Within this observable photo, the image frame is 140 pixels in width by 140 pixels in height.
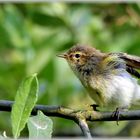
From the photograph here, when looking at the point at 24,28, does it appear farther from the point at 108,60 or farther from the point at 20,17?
the point at 108,60

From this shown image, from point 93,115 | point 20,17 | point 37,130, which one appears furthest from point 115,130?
point 37,130

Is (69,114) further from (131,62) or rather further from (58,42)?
(58,42)

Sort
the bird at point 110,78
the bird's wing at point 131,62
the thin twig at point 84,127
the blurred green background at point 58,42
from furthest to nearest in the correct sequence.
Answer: the blurred green background at point 58,42 → the bird at point 110,78 → the bird's wing at point 131,62 → the thin twig at point 84,127

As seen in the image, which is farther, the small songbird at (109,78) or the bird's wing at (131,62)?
the small songbird at (109,78)

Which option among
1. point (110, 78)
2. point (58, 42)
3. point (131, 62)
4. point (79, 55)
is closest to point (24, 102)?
point (131, 62)

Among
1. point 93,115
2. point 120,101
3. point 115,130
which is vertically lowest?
point 115,130

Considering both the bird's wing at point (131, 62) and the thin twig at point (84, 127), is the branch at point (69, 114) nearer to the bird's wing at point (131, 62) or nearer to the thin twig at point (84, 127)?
the thin twig at point (84, 127)

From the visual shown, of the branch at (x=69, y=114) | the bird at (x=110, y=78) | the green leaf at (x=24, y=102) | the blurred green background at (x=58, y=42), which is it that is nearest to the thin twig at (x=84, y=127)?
the branch at (x=69, y=114)

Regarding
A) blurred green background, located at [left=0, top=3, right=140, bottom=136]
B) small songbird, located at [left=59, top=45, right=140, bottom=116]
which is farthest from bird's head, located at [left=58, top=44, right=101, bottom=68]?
blurred green background, located at [left=0, top=3, right=140, bottom=136]
